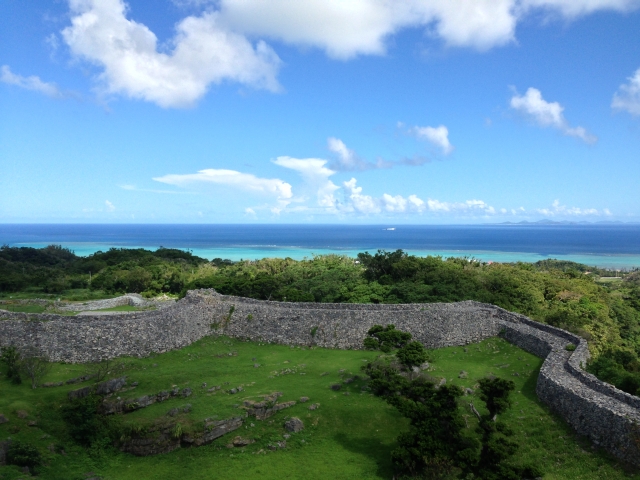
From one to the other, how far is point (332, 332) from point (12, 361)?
1456 centimetres

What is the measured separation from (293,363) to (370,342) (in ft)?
14.2

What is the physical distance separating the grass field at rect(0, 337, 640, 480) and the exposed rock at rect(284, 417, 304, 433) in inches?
7.6

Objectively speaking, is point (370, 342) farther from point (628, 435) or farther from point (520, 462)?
point (628, 435)

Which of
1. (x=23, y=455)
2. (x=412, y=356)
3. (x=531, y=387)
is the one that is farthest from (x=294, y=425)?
(x=531, y=387)

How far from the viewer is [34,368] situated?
16.8 metres

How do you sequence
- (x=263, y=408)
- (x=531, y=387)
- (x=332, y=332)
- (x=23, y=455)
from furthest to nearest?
(x=332, y=332)
(x=531, y=387)
(x=263, y=408)
(x=23, y=455)

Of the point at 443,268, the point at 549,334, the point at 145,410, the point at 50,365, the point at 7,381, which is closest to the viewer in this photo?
the point at 145,410

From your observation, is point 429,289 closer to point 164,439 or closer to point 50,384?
point 164,439

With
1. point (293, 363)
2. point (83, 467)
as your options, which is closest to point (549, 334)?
point (293, 363)

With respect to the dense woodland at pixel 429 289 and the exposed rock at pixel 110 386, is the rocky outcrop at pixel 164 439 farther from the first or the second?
the dense woodland at pixel 429 289

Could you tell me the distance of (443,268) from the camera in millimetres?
36375

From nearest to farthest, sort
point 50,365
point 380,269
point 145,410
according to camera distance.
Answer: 1. point 145,410
2. point 50,365
3. point 380,269

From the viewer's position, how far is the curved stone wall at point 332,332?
1463 cm

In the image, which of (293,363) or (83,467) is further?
(293,363)
